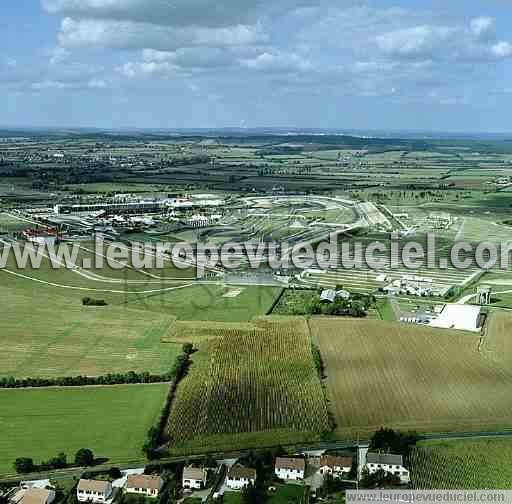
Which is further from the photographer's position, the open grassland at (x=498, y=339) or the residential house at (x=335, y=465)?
the open grassland at (x=498, y=339)

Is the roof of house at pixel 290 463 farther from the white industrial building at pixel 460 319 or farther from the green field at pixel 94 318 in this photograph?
the white industrial building at pixel 460 319

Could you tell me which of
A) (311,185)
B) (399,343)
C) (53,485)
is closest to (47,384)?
(53,485)

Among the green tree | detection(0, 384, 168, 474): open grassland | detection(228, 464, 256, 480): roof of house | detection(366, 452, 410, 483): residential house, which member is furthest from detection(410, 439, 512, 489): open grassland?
the green tree

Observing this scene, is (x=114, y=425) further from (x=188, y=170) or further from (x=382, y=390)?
(x=188, y=170)

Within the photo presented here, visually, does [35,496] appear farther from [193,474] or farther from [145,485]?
[193,474]

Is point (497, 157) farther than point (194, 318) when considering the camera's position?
Yes

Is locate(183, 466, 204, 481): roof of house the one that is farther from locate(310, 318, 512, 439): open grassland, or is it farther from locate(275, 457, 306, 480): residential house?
locate(310, 318, 512, 439): open grassland

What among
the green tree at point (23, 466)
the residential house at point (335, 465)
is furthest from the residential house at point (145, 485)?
the residential house at point (335, 465)
